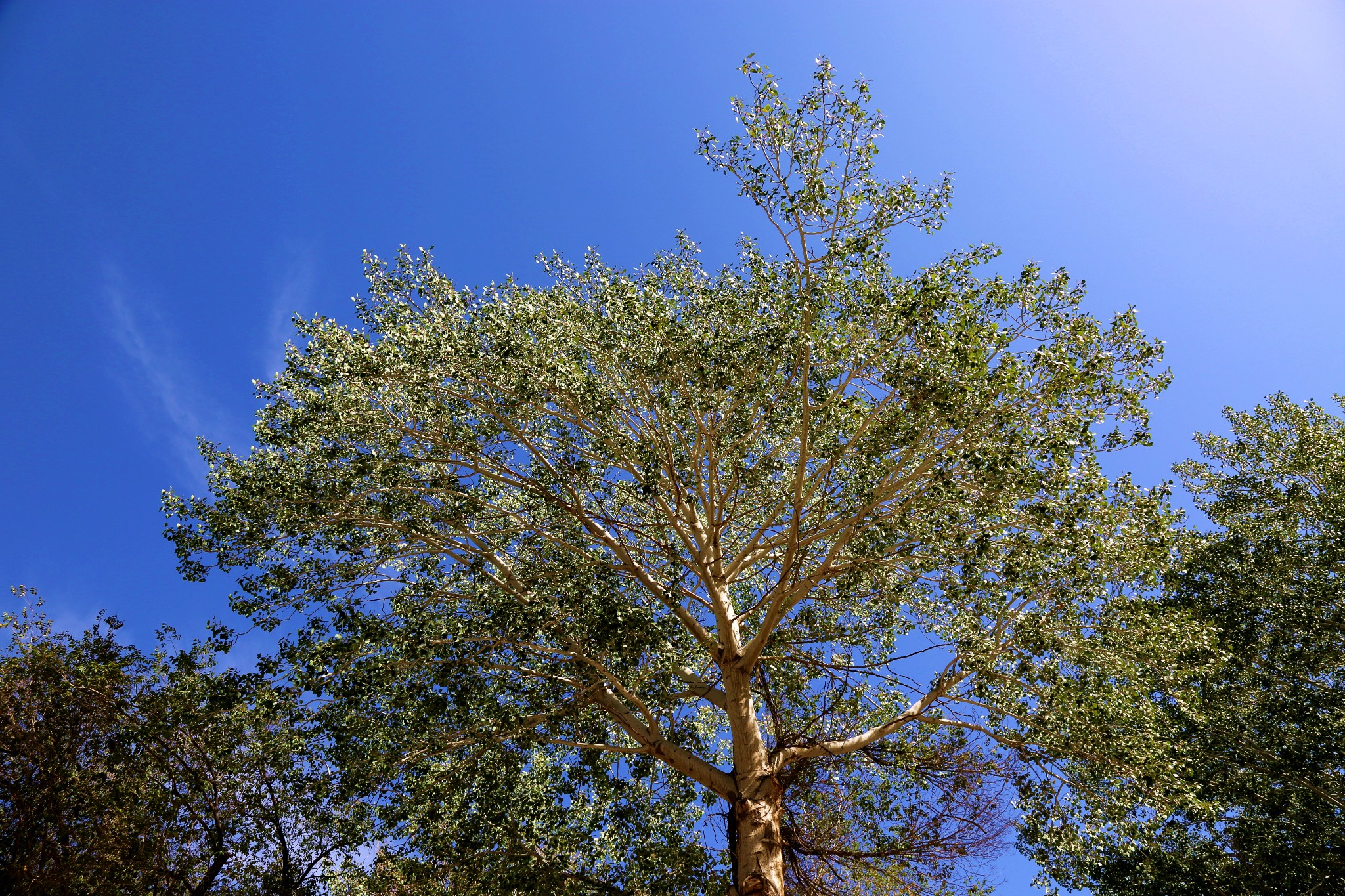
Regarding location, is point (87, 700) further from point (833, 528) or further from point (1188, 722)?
point (1188, 722)

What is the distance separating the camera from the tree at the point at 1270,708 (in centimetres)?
1541

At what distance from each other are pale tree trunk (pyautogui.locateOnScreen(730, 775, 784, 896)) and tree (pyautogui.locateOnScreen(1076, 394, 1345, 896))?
28.8ft

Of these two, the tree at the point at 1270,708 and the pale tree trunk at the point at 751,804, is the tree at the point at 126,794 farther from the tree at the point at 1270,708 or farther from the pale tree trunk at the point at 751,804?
the tree at the point at 1270,708

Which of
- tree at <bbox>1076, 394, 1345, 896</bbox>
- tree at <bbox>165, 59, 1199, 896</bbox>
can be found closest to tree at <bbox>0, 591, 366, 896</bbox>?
tree at <bbox>165, 59, 1199, 896</bbox>

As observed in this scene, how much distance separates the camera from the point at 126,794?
564 inches

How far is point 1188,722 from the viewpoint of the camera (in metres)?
16.6

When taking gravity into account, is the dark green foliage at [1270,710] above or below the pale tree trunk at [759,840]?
above

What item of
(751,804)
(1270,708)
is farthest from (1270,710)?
(751,804)

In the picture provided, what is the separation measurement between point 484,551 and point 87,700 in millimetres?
9641

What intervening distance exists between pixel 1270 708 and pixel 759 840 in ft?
41.5

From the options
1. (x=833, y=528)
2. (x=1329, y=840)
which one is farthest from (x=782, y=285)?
(x=1329, y=840)

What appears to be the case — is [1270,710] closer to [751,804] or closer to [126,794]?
[751,804]

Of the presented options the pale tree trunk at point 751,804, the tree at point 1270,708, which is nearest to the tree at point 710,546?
the pale tree trunk at point 751,804

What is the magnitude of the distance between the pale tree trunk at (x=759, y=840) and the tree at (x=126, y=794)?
7.08 m
